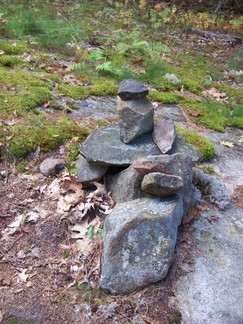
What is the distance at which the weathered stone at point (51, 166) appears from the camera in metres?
4.09

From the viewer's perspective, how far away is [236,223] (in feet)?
12.0

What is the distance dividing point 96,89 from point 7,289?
3.97 metres

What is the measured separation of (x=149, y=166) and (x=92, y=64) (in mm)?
4650

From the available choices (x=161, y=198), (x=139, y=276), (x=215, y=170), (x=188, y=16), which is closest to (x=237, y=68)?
(x=188, y=16)

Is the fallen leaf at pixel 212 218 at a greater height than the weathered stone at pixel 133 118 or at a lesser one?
lesser

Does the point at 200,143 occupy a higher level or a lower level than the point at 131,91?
lower

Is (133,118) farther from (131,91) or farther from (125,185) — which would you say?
(125,185)

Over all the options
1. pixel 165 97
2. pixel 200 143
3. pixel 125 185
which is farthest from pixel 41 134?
pixel 165 97

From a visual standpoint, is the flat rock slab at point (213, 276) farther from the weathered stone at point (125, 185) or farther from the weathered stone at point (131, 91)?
the weathered stone at point (131, 91)

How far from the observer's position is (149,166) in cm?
318

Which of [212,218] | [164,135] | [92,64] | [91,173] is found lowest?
[92,64]

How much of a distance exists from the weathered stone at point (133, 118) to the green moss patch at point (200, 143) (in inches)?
47.1

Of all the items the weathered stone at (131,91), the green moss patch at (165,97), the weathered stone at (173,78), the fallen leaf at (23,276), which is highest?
the weathered stone at (131,91)

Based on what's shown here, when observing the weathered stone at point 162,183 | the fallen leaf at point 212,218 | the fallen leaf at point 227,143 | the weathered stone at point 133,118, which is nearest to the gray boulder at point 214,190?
the fallen leaf at point 212,218
